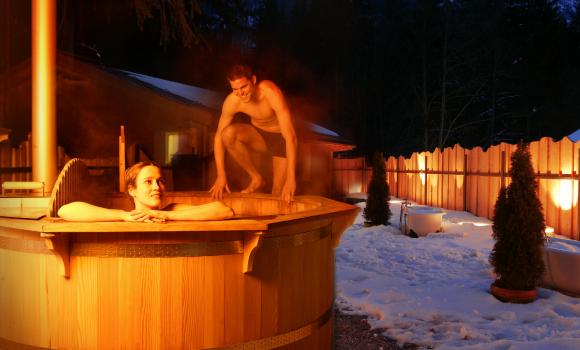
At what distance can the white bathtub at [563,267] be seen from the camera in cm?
632

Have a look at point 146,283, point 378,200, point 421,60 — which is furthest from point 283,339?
point 421,60

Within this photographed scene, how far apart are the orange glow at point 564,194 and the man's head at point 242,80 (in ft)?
27.6

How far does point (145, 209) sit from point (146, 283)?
41cm

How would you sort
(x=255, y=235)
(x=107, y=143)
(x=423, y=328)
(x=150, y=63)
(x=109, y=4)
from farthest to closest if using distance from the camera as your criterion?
(x=150, y=63) → (x=109, y=4) → (x=107, y=143) → (x=423, y=328) → (x=255, y=235)

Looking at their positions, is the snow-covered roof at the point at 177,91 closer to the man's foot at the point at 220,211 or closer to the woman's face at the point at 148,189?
the woman's face at the point at 148,189

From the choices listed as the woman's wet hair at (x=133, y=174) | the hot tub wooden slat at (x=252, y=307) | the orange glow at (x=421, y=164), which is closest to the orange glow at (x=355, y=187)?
the orange glow at (x=421, y=164)

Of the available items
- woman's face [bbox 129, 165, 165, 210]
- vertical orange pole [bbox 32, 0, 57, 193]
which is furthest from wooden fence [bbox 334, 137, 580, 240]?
vertical orange pole [bbox 32, 0, 57, 193]

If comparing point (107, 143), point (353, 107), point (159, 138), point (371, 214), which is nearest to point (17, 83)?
point (107, 143)

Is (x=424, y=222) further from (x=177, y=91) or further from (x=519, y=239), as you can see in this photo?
(x=177, y=91)

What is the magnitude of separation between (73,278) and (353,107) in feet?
104

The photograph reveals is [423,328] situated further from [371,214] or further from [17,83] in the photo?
[17,83]

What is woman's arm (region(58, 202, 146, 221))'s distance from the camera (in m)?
2.49

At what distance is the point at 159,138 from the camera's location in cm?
1182

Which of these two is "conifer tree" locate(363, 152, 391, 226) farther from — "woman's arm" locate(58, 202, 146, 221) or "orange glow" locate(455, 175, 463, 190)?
"woman's arm" locate(58, 202, 146, 221)
